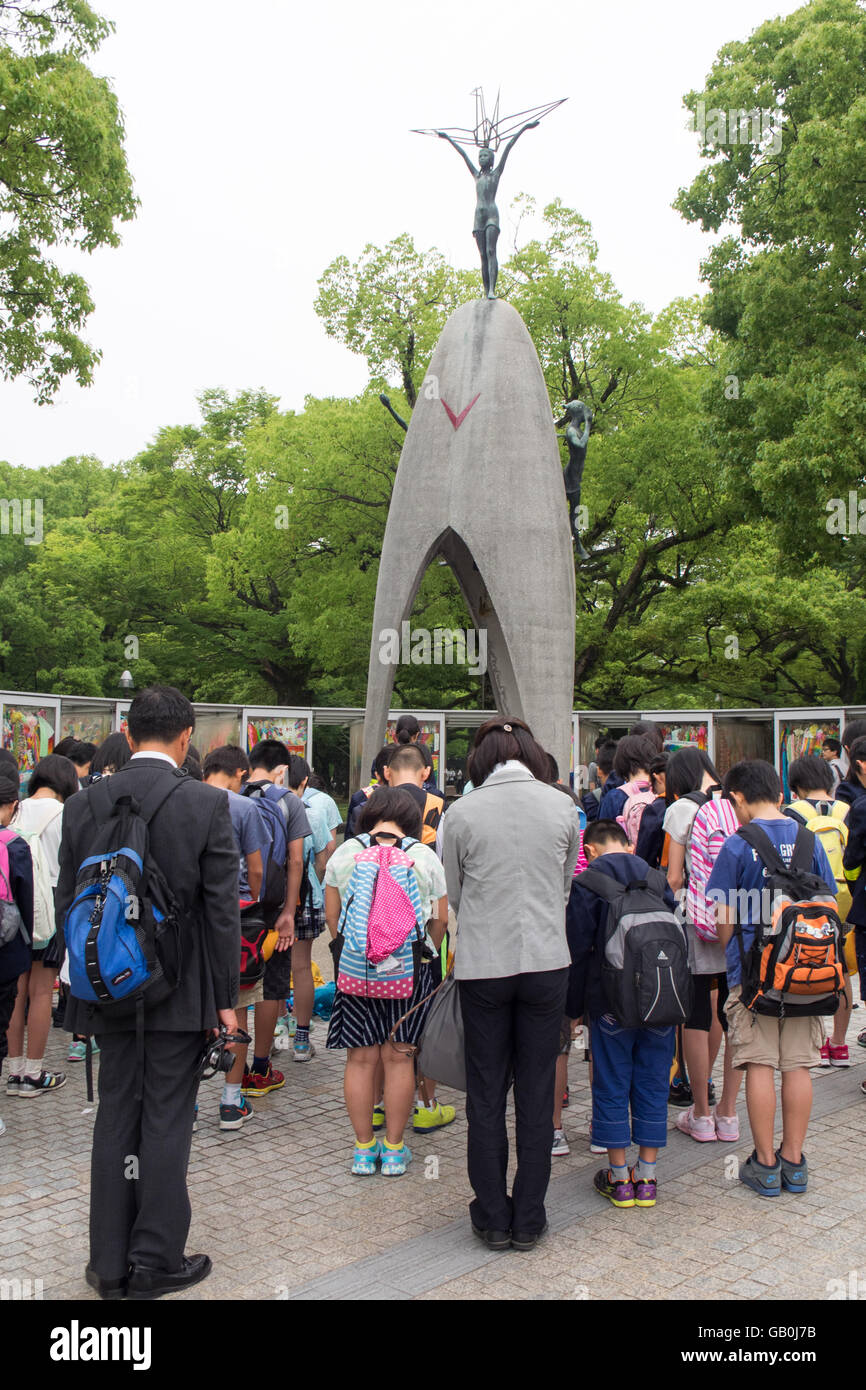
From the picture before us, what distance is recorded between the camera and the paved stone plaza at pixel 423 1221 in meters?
3.25

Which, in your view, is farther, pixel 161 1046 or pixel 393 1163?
pixel 393 1163

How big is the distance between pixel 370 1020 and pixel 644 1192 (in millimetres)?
1200

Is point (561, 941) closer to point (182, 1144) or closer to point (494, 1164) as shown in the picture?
point (494, 1164)

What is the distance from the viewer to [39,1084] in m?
5.32

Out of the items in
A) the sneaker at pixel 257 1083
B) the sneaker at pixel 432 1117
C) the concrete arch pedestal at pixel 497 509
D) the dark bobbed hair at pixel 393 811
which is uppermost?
the concrete arch pedestal at pixel 497 509

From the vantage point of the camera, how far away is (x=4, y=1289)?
3.18m

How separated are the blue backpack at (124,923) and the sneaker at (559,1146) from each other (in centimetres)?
212

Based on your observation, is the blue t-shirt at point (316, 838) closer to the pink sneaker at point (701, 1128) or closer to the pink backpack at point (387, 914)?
the pink backpack at point (387, 914)

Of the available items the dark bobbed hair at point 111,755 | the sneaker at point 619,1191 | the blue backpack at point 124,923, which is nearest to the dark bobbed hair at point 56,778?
the dark bobbed hair at point 111,755

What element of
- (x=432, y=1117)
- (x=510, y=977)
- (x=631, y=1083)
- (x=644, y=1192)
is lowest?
(x=432, y=1117)

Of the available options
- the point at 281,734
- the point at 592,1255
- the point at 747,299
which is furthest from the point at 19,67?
the point at 592,1255

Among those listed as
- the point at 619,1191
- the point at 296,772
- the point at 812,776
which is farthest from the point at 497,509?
the point at 619,1191

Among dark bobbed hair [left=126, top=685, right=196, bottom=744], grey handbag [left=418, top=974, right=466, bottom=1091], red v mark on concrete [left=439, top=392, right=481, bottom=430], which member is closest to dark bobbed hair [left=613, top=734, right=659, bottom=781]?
grey handbag [left=418, top=974, right=466, bottom=1091]

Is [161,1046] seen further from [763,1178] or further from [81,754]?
[81,754]
